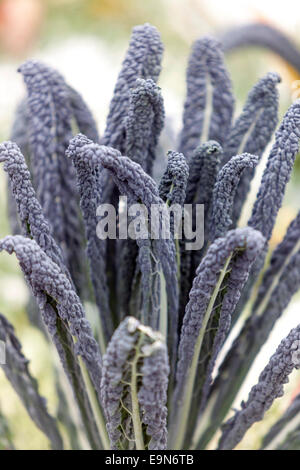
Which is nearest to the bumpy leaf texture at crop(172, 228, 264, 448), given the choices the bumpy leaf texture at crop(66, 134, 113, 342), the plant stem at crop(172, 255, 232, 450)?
the plant stem at crop(172, 255, 232, 450)

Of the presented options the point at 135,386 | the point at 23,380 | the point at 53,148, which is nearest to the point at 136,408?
the point at 135,386

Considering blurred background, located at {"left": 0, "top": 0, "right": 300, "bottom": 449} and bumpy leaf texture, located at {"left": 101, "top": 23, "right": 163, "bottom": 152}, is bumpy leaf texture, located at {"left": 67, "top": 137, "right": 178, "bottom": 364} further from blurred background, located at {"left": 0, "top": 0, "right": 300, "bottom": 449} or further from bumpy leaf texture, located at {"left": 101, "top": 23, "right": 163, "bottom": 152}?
blurred background, located at {"left": 0, "top": 0, "right": 300, "bottom": 449}

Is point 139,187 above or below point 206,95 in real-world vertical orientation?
below

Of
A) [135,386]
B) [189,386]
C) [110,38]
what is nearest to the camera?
[135,386]

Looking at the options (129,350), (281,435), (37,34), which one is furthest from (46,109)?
(37,34)

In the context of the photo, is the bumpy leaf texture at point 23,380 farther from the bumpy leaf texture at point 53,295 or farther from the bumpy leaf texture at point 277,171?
→ the bumpy leaf texture at point 277,171

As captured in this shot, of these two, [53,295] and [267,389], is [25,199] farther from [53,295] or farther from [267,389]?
[267,389]

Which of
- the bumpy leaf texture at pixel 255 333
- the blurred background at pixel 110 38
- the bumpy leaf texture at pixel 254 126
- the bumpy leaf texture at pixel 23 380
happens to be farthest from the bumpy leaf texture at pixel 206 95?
the blurred background at pixel 110 38
